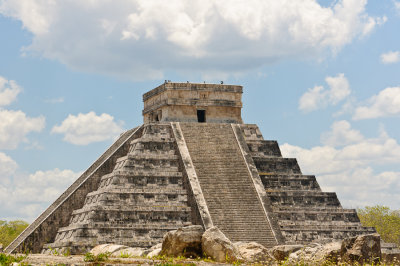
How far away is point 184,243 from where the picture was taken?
57.9 feet

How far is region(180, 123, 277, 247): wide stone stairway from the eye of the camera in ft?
91.9

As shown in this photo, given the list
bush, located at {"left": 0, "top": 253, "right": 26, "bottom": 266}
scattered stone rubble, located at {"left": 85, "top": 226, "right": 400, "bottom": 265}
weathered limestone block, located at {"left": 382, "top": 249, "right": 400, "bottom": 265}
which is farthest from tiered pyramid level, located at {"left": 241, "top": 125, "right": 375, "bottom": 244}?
bush, located at {"left": 0, "top": 253, "right": 26, "bottom": 266}

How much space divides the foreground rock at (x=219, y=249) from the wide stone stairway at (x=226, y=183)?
9987 mm

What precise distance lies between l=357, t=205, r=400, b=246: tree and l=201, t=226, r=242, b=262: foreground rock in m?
34.7

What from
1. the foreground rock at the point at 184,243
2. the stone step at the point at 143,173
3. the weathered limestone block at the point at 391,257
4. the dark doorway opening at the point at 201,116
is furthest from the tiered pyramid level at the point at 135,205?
the weathered limestone block at the point at 391,257

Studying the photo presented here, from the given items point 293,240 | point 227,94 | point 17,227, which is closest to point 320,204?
point 293,240

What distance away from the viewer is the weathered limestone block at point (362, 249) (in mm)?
15602

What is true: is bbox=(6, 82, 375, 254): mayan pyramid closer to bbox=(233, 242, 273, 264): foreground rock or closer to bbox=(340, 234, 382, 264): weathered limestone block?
bbox=(233, 242, 273, 264): foreground rock

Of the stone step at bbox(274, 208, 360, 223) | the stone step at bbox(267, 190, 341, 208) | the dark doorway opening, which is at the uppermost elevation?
the dark doorway opening

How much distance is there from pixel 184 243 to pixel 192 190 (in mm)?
11461

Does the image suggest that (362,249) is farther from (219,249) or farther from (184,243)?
(184,243)

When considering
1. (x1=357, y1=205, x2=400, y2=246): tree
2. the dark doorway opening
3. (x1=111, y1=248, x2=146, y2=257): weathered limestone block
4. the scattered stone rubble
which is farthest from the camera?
(x1=357, y1=205, x2=400, y2=246): tree

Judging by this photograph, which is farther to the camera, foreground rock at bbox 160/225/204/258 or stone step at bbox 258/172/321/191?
stone step at bbox 258/172/321/191

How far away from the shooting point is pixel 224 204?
95.3 ft
